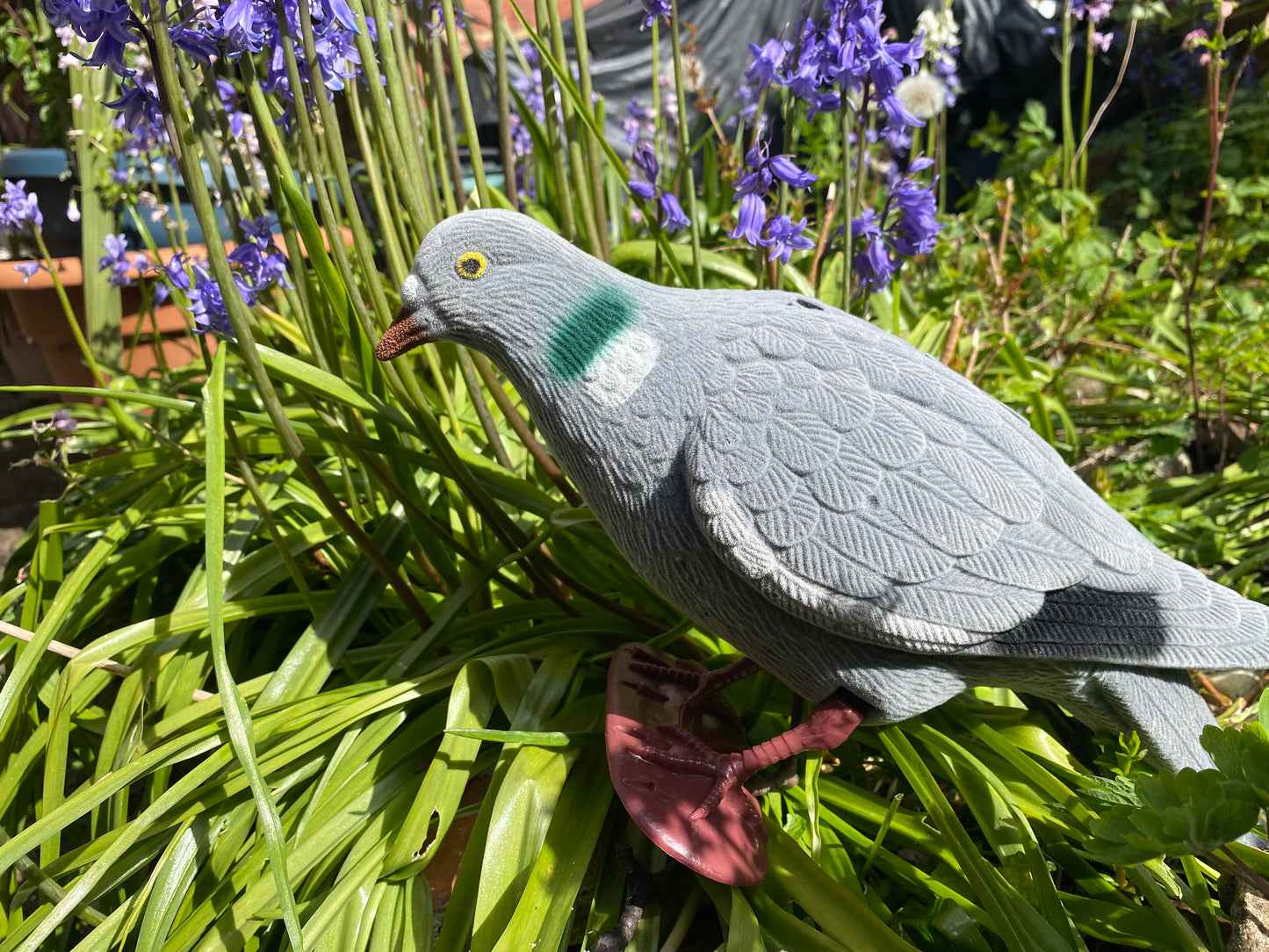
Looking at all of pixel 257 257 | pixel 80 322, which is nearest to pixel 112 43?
pixel 257 257

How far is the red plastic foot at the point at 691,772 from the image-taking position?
1.21 meters

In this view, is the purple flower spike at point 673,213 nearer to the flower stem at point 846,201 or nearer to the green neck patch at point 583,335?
the flower stem at point 846,201

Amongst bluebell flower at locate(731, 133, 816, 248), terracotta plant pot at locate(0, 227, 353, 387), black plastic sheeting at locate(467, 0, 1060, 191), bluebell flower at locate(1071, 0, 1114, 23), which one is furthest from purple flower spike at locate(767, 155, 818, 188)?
black plastic sheeting at locate(467, 0, 1060, 191)

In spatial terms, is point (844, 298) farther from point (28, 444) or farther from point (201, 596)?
point (28, 444)

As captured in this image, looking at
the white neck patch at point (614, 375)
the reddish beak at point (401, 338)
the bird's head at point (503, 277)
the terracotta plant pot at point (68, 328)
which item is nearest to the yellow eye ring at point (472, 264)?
the bird's head at point (503, 277)

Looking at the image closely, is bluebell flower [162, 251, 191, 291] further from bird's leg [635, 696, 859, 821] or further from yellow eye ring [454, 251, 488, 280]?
bird's leg [635, 696, 859, 821]

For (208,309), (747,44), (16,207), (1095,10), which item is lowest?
(208,309)

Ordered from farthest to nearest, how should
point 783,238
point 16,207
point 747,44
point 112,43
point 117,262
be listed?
point 747,44 → point 117,262 → point 16,207 → point 783,238 → point 112,43

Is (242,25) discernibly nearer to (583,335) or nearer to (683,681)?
(583,335)

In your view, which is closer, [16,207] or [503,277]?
[503,277]

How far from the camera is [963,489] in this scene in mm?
1155

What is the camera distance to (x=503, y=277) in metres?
1.23

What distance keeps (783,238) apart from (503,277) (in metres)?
0.73

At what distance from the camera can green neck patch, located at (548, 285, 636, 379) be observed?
122 centimetres
